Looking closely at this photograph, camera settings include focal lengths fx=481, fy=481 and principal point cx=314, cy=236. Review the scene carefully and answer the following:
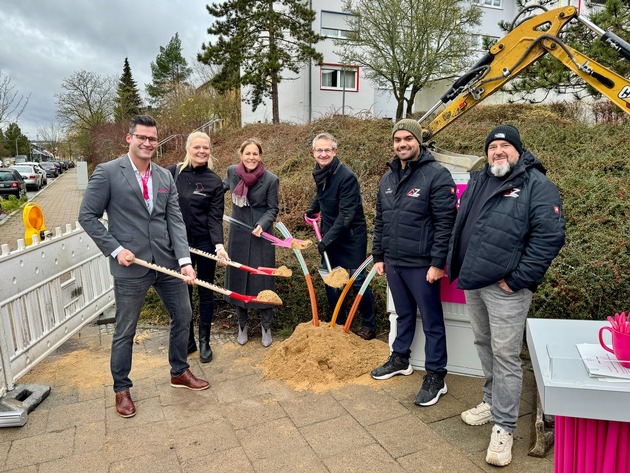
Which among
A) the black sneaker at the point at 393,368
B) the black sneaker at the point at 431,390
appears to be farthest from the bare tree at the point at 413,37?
the black sneaker at the point at 431,390

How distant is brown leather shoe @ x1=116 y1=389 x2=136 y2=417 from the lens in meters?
3.33

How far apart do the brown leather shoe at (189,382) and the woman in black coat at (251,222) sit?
0.87m

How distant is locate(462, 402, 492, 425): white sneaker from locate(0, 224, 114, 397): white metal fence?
3196 mm

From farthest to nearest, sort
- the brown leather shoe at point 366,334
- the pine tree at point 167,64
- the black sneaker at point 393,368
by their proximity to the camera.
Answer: the pine tree at point 167,64 → the brown leather shoe at point 366,334 → the black sneaker at point 393,368

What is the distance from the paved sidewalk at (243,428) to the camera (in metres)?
2.81

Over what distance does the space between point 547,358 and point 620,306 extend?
249 cm

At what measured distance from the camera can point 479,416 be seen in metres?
3.17

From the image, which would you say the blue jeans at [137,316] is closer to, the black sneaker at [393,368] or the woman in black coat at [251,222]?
the woman in black coat at [251,222]

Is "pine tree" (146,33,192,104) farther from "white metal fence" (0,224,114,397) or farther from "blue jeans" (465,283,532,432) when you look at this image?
"blue jeans" (465,283,532,432)

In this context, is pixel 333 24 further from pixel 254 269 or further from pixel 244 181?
pixel 254 269

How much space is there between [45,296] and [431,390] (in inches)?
128

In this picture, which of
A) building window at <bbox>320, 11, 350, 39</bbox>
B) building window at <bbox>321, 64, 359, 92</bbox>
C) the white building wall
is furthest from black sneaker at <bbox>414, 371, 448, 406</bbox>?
building window at <bbox>320, 11, 350, 39</bbox>

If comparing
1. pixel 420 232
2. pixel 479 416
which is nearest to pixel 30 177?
pixel 420 232

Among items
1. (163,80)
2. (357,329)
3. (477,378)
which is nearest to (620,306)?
(477,378)
